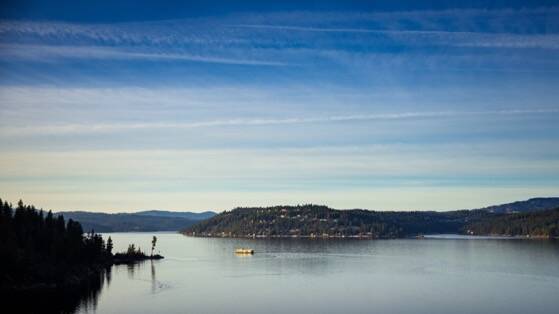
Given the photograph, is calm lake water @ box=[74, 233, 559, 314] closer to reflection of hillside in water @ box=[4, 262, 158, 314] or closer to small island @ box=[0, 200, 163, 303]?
reflection of hillside in water @ box=[4, 262, 158, 314]

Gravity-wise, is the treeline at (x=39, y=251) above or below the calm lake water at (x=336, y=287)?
above

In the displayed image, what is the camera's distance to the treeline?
322 feet

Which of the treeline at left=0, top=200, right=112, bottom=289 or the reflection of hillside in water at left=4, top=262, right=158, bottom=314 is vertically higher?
the treeline at left=0, top=200, right=112, bottom=289

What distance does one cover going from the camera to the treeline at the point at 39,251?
322ft

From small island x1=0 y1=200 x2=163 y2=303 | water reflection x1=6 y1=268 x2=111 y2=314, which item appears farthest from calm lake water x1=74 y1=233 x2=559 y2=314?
small island x1=0 y1=200 x2=163 y2=303

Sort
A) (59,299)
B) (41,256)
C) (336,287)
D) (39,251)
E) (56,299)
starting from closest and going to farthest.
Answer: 1. (56,299)
2. (59,299)
3. (336,287)
4. (41,256)
5. (39,251)

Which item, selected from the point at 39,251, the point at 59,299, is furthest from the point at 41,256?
the point at 59,299

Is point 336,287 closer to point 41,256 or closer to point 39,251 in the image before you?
point 41,256

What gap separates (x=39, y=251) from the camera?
114m

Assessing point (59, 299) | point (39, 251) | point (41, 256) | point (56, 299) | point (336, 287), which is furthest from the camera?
point (39, 251)

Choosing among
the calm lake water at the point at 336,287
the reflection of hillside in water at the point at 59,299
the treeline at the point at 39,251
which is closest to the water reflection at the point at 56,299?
the reflection of hillside in water at the point at 59,299

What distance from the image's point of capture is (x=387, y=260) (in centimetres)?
17250

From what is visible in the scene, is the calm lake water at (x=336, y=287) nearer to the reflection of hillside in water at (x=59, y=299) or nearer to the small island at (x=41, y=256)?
the reflection of hillside in water at (x=59, y=299)

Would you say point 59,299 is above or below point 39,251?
below
